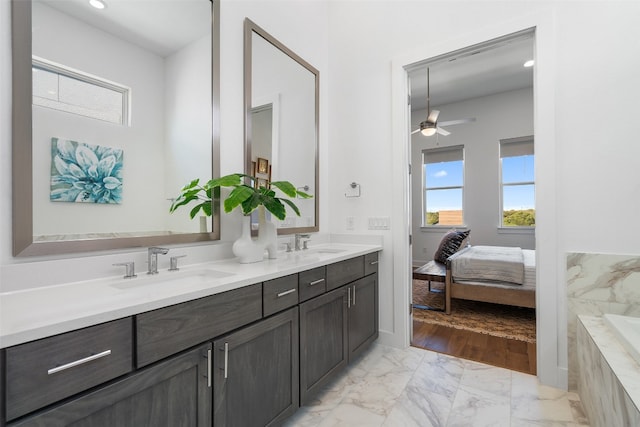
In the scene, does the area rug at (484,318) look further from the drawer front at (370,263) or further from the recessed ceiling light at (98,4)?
the recessed ceiling light at (98,4)

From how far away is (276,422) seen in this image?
141 centimetres

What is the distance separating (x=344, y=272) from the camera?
78.5 inches

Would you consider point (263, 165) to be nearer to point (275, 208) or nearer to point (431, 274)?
point (275, 208)

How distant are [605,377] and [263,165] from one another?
2.15 meters

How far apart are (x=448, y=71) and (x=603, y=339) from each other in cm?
405

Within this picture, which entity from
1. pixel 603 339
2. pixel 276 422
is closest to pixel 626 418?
pixel 603 339

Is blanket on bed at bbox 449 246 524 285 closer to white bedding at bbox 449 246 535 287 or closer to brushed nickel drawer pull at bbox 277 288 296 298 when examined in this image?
white bedding at bbox 449 246 535 287

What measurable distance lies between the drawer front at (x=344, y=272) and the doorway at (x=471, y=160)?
4.06 ft

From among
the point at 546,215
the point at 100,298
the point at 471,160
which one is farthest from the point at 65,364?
the point at 471,160

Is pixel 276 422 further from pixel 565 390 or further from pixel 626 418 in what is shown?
pixel 565 390

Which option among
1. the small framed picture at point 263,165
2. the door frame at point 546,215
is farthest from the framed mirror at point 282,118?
the door frame at point 546,215

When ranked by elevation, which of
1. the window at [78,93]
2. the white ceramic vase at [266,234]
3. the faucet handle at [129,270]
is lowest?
the faucet handle at [129,270]

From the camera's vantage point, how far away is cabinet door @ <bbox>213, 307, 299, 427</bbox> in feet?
3.79

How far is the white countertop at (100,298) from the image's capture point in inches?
29.1
